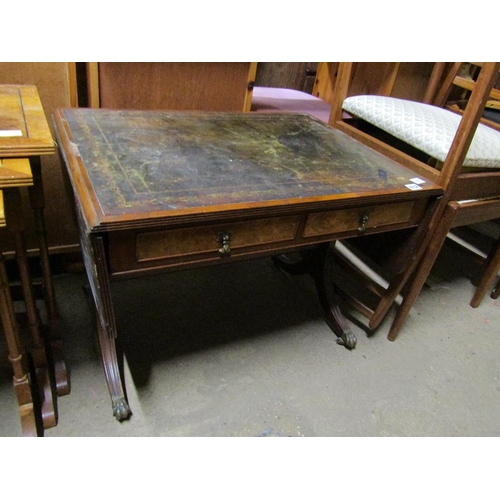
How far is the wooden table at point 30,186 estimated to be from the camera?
2.88 ft

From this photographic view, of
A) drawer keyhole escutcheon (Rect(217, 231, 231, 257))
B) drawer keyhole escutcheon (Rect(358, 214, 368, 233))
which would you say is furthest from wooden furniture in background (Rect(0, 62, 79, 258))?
drawer keyhole escutcheon (Rect(358, 214, 368, 233))

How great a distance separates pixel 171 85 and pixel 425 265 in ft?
3.74

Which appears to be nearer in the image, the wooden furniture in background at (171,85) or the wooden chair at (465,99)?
the wooden furniture in background at (171,85)

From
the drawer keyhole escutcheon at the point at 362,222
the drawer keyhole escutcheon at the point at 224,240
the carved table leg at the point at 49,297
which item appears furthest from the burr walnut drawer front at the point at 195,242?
the carved table leg at the point at 49,297

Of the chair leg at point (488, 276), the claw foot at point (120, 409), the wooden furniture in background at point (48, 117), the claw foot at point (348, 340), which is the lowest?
the claw foot at point (348, 340)

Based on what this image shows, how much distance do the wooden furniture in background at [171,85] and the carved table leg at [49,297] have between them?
0.53m

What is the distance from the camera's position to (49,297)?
1301mm

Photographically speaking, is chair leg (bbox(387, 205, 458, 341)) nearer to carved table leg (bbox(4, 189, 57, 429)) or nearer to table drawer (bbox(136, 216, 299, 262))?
table drawer (bbox(136, 216, 299, 262))

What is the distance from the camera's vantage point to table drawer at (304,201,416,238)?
1174 mm

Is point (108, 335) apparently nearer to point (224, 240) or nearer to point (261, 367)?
point (224, 240)

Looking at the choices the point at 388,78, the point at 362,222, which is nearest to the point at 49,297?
the point at 362,222

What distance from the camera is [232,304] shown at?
5.82 feet

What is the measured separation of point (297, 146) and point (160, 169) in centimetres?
A: 50

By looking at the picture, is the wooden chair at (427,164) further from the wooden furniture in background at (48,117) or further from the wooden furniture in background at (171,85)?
the wooden furniture in background at (48,117)
